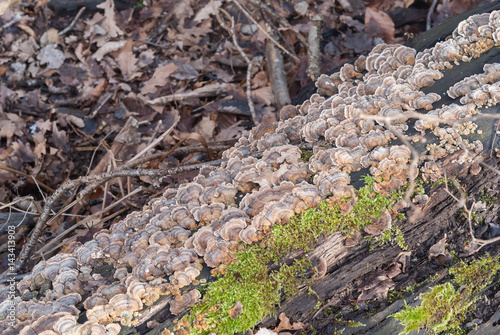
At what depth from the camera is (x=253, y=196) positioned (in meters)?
3.04

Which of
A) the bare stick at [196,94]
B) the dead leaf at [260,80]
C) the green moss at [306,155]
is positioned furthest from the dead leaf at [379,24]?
the green moss at [306,155]

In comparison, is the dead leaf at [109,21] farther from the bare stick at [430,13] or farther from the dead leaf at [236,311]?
the dead leaf at [236,311]

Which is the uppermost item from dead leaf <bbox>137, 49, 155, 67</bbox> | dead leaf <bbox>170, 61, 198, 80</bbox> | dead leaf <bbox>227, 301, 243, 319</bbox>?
dead leaf <bbox>137, 49, 155, 67</bbox>

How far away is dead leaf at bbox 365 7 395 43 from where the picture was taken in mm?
6465

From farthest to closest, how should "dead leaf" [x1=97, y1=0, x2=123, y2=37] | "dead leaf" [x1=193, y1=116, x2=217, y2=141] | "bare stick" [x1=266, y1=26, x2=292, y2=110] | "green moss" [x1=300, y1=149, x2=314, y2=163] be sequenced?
1. "dead leaf" [x1=97, y1=0, x2=123, y2=37]
2. "dead leaf" [x1=193, y1=116, x2=217, y2=141]
3. "bare stick" [x1=266, y1=26, x2=292, y2=110]
4. "green moss" [x1=300, y1=149, x2=314, y2=163]

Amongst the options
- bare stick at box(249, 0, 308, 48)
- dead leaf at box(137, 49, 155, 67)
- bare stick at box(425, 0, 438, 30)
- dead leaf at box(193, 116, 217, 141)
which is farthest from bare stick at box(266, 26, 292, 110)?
bare stick at box(425, 0, 438, 30)

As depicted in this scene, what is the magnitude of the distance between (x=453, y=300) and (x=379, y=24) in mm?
5012

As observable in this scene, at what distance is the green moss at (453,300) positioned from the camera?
9.82 ft

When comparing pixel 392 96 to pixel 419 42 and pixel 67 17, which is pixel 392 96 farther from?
pixel 67 17

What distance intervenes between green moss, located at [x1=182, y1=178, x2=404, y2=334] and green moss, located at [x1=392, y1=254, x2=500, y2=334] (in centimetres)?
79

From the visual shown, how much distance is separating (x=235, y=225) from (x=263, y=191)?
1.19 feet

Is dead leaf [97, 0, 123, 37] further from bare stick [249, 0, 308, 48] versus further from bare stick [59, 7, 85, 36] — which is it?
bare stick [249, 0, 308, 48]

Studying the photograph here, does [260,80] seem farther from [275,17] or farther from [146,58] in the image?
[146,58]

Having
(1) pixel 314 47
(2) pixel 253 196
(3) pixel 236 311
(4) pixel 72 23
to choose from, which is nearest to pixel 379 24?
(1) pixel 314 47
